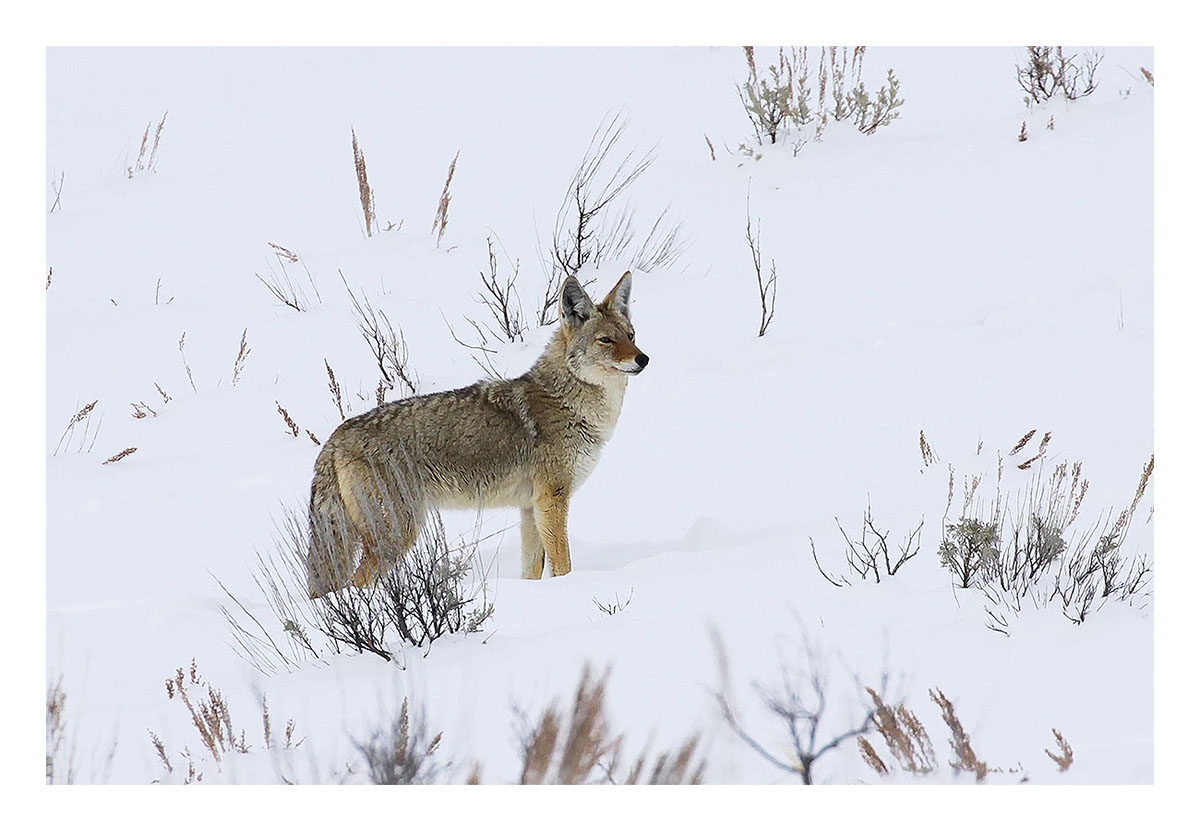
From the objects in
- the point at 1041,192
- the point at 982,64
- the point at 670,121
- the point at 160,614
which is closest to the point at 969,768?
the point at 160,614

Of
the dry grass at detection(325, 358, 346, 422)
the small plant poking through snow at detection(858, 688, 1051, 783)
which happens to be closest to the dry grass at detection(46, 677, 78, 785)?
the small plant poking through snow at detection(858, 688, 1051, 783)

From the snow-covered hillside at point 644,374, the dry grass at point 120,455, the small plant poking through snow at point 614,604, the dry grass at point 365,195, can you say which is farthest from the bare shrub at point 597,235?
the small plant poking through snow at point 614,604

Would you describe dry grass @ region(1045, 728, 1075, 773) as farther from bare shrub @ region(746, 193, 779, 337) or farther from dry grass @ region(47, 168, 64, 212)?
dry grass @ region(47, 168, 64, 212)

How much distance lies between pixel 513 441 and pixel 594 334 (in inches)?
30.5

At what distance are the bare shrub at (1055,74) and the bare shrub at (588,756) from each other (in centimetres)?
969

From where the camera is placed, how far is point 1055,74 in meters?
11.8

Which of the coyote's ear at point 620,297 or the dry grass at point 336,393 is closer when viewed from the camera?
the coyote's ear at point 620,297

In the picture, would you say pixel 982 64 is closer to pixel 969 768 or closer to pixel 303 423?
pixel 303 423

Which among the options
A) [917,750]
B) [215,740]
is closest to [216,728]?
[215,740]

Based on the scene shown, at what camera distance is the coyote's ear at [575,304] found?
21.4 feet

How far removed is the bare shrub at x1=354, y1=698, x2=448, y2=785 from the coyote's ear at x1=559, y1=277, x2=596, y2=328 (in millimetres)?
3160

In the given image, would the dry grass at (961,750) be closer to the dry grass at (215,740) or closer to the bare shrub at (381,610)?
the bare shrub at (381,610)

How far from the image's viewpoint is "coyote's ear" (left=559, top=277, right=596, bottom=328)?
6531 millimetres

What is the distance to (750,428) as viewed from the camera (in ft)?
25.8
